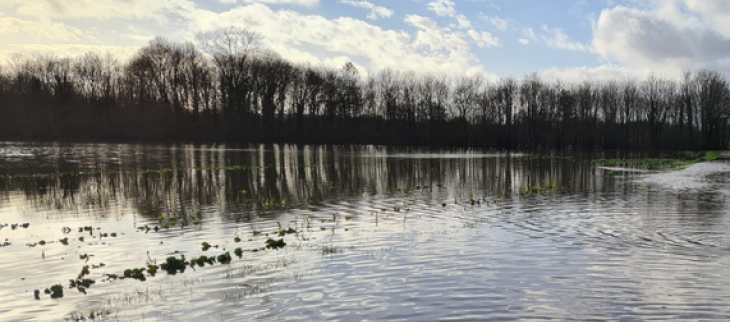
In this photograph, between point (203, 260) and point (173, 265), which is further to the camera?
point (203, 260)

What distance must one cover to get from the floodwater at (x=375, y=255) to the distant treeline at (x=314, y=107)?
269 ft

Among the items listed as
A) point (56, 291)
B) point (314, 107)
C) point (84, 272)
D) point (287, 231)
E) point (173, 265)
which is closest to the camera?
point (56, 291)

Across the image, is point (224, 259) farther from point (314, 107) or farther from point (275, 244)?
point (314, 107)

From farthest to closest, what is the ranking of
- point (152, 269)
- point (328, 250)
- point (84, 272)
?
point (328, 250)
point (152, 269)
point (84, 272)

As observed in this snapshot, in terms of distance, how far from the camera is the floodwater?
6.96 meters

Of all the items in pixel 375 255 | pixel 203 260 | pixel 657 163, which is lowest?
pixel 375 255

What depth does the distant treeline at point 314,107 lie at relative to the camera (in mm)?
98062

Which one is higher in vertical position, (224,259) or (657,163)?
(657,163)

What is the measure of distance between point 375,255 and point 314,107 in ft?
345

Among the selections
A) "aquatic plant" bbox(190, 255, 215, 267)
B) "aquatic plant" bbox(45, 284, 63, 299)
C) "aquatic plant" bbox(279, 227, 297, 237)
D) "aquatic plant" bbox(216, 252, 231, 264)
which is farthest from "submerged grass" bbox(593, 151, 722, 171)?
"aquatic plant" bbox(45, 284, 63, 299)

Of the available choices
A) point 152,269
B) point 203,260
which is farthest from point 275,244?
point 152,269

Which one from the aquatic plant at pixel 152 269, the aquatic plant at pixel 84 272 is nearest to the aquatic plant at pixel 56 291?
the aquatic plant at pixel 84 272

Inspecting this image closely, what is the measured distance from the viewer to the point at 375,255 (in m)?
10.1

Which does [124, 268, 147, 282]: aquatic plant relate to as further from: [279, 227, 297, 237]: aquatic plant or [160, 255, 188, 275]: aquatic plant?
[279, 227, 297, 237]: aquatic plant
